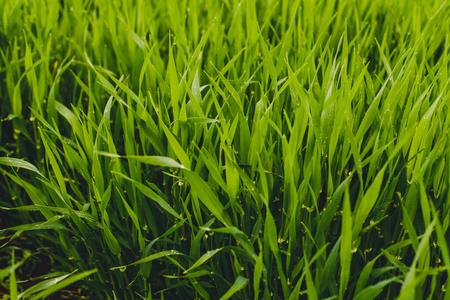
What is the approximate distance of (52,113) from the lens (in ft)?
3.34

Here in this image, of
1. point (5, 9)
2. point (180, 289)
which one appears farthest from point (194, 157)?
point (5, 9)

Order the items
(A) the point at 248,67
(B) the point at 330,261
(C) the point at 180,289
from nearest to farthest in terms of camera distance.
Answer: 1. (B) the point at 330,261
2. (C) the point at 180,289
3. (A) the point at 248,67

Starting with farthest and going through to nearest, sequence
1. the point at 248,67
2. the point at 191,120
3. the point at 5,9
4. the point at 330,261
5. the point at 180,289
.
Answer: the point at 5,9
the point at 248,67
the point at 180,289
the point at 191,120
the point at 330,261

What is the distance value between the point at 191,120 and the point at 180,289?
1.19 ft

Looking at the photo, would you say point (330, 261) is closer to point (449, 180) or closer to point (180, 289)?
point (449, 180)

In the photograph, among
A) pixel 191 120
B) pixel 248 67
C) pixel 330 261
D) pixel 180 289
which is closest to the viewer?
pixel 330 261

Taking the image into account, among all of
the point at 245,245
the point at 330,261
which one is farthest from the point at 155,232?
the point at 330,261

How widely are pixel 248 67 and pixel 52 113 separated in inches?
18.2

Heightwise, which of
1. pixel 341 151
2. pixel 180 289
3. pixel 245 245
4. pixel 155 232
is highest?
pixel 341 151

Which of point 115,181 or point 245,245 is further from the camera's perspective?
point 115,181

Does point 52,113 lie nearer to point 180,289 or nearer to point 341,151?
point 180,289

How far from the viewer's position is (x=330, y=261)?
69 cm

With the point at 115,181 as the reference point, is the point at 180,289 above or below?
below

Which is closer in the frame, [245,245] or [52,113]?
[245,245]
